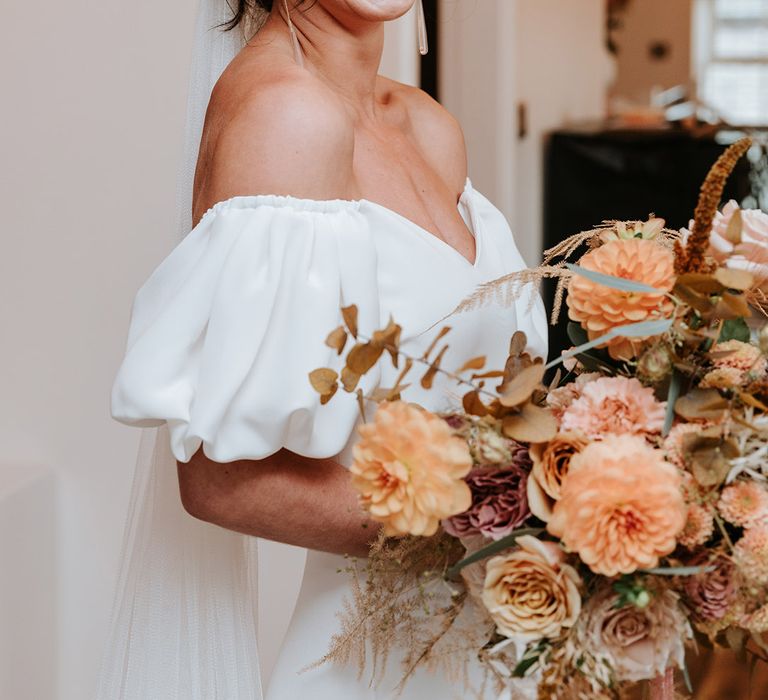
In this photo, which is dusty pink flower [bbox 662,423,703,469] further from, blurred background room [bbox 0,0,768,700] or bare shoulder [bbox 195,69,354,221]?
blurred background room [bbox 0,0,768,700]

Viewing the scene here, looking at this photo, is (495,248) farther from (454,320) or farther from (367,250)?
(367,250)

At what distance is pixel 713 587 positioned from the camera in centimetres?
84

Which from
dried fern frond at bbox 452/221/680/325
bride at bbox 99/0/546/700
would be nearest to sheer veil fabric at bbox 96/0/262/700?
bride at bbox 99/0/546/700

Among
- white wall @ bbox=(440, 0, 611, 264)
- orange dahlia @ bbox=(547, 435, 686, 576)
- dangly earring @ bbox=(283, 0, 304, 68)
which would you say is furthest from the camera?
white wall @ bbox=(440, 0, 611, 264)

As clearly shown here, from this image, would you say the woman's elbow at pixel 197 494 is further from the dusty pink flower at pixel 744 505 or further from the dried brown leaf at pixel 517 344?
the dusty pink flower at pixel 744 505

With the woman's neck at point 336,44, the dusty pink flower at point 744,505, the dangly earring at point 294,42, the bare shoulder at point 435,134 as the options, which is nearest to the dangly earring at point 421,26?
the bare shoulder at point 435,134

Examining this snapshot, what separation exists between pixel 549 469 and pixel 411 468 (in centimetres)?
11

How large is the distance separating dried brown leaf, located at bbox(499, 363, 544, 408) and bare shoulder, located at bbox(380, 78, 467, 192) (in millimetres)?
710

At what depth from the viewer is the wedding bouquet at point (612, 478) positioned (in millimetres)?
809

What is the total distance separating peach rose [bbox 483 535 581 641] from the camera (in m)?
0.83

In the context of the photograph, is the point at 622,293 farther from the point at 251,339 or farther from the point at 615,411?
the point at 251,339

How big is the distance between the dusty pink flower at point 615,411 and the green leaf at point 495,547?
0.25ft

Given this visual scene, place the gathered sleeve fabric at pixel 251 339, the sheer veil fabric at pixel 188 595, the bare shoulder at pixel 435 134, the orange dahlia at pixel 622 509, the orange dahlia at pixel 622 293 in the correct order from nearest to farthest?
1. the orange dahlia at pixel 622 509
2. the orange dahlia at pixel 622 293
3. the gathered sleeve fabric at pixel 251 339
4. the sheer veil fabric at pixel 188 595
5. the bare shoulder at pixel 435 134

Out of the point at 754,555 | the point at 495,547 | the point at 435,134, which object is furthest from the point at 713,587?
the point at 435,134
